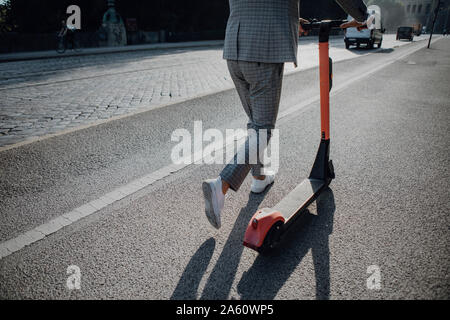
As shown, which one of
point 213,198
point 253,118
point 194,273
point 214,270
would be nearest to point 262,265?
point 214,270

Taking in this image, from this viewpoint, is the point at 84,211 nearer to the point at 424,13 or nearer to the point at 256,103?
the point at 256,103

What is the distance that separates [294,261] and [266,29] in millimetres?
1666

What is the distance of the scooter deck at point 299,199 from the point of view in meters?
2.26

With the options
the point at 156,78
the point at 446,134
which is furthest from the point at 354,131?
the point at 156,78

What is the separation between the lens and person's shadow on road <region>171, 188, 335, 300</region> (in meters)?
1.83

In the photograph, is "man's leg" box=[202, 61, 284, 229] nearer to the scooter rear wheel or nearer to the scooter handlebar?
the scooter rear wheel

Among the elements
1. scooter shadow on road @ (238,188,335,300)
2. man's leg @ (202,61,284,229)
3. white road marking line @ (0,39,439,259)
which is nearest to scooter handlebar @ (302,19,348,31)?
man's leg @ (202,61,284,229)

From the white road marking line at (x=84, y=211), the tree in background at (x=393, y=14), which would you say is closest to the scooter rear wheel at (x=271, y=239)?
the white road marking line at (x=84, y=211)

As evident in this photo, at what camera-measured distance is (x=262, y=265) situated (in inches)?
80.1

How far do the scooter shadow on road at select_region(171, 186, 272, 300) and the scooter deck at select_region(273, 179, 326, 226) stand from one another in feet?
1.26

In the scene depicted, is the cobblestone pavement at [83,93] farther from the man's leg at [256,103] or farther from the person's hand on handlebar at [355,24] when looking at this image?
the person's hand on handlebar at [355,24]

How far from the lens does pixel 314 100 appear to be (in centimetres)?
Answer: 655

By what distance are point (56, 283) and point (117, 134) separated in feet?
9.43
